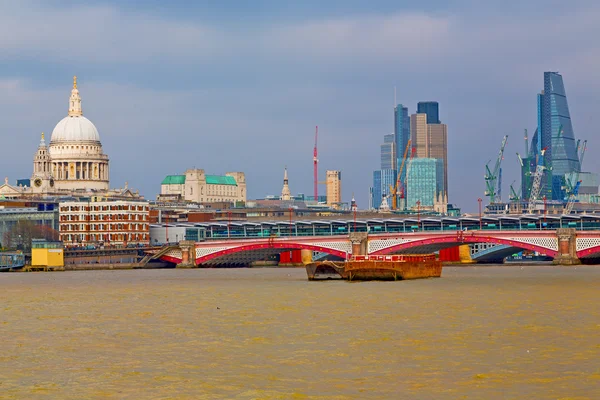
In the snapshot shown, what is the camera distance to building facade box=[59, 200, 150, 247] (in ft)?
608

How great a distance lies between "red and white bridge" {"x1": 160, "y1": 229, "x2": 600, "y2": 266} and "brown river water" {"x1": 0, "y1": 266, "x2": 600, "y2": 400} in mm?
69744

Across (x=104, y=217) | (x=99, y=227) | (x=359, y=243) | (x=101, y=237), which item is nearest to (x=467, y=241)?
(x=359, y=243)

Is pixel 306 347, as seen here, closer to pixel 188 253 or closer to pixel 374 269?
pixel 374 269

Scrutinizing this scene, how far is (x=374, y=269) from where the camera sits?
10319 centimetres

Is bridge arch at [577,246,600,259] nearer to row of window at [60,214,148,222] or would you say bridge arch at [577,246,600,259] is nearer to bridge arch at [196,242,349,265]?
bridge arch at [196,242,349,265]

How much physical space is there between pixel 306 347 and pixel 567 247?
102348mm

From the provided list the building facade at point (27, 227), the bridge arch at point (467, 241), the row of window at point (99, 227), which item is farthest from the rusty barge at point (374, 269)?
the row of window at point (99, 227)

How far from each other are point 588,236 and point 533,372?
358 feet

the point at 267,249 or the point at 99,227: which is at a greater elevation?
the point at 99,227

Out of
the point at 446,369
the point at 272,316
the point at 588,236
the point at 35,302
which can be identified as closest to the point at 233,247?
the point at 588,236

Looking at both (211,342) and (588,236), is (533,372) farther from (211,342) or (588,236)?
(588,236)

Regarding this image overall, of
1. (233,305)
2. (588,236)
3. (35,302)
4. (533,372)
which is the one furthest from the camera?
(588,236)

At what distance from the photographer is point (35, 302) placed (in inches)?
2901

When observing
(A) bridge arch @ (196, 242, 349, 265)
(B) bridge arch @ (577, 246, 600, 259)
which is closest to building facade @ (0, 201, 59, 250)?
(A) bridge arch @ (196, 242, 349, 265)
